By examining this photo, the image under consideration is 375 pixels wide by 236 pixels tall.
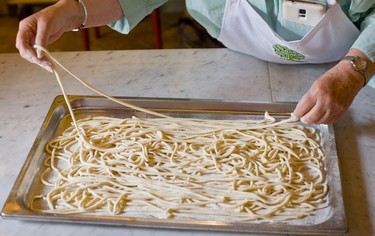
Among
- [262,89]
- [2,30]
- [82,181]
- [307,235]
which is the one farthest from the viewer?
[2,30]

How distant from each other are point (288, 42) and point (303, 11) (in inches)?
3.1

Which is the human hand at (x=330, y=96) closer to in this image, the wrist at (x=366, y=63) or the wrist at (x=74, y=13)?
the wrist at (x=366, y=63)

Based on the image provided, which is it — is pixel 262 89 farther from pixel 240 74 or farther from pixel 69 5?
pixel 69 5

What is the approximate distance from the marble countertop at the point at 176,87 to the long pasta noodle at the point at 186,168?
0.25 ft

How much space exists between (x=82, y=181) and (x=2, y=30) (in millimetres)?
2127

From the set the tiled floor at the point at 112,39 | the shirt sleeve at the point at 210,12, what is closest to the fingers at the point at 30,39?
Result: the shirt sleeve at the point at 210,12

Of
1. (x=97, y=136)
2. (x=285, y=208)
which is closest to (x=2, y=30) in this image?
(x=97, y=136)

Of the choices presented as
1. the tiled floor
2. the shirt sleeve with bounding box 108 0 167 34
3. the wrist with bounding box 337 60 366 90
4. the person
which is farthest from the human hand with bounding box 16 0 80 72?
the tiled floor

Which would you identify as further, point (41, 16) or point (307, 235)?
point (41, 16)

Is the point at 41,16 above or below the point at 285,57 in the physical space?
above

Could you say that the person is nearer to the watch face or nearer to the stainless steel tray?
the watch face

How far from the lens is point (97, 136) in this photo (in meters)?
1.23

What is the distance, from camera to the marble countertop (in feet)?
3.80

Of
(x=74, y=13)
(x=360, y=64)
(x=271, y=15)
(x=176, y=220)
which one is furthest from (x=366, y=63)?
(x=74, y=13)
